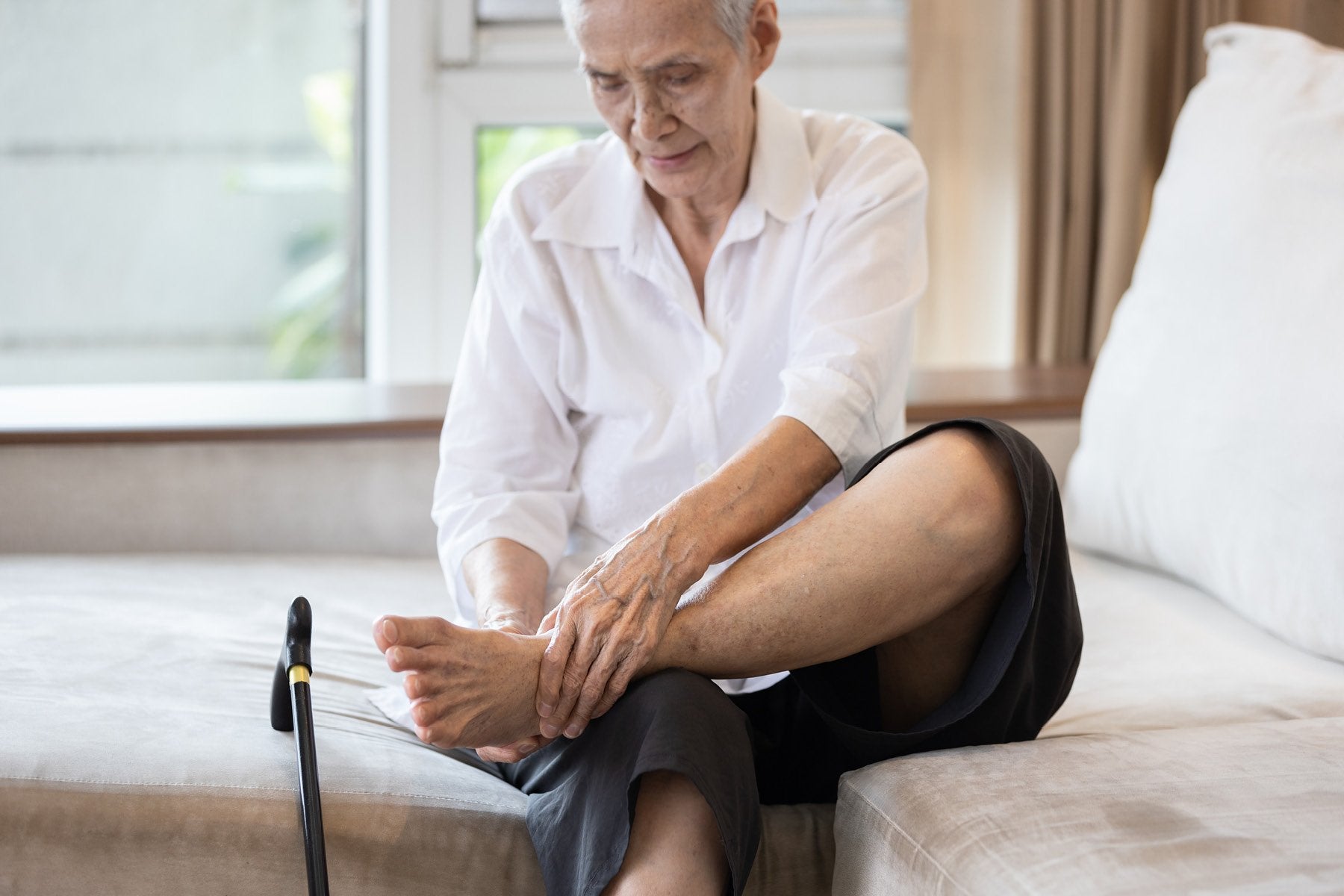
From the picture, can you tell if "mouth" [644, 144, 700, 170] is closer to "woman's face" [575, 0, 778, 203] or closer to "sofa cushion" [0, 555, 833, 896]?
"woman's face" [575, 0, 778, 203]

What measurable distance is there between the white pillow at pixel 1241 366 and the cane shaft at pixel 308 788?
3.03 feet

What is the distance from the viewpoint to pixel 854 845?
0.89 meters

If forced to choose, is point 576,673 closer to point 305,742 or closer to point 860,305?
point 305,742

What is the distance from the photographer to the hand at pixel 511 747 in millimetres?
973

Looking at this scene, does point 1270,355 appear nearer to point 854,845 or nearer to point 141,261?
point 854,845

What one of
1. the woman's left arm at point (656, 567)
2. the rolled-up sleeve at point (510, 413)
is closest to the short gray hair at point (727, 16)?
the rolled-up sleeve at point (510, 413)

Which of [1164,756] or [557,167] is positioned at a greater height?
[557,167]

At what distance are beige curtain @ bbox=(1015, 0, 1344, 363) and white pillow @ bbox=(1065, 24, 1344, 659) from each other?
0.78 meters

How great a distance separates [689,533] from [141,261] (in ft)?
7.41

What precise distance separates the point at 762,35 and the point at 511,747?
0.71 m

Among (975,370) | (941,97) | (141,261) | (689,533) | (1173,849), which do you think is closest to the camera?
(1173,849)

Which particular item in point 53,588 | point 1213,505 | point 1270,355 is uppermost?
point 1270,355

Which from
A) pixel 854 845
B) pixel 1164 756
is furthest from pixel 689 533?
pixel 1164 756

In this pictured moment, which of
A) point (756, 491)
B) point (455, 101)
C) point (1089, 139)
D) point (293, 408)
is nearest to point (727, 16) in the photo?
point (756, 491)
